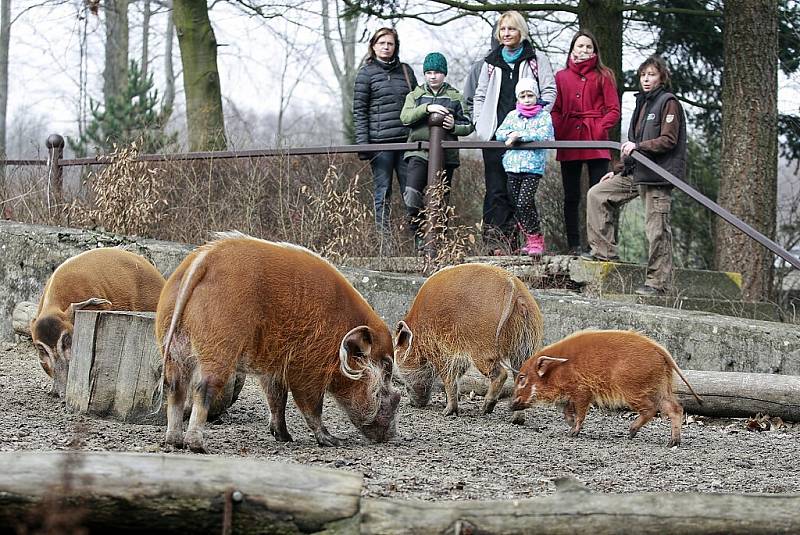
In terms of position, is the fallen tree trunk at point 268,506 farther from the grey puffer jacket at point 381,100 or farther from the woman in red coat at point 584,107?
the grey puffer jacket at point 381,100

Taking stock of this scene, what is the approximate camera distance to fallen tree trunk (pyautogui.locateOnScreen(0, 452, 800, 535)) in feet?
10.00

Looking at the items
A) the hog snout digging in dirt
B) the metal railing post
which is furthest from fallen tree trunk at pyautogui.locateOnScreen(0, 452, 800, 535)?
the metal railing post

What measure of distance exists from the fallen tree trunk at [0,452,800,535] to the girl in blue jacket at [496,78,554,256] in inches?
235

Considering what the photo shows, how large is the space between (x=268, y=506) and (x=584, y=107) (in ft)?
23.0

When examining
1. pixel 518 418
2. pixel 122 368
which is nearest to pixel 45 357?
pixel 122 368

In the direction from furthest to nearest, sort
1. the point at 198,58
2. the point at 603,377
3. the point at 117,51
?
the point at 117,51, the point at 198,58, the point at 603,377

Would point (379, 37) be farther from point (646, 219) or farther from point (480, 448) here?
point (480, 448)

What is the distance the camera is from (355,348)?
5.46 m

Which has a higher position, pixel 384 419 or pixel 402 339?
pixel 402 339

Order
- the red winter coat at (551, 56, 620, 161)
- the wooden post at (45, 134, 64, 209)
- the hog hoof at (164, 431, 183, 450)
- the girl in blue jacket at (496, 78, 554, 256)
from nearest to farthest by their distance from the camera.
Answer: the hog hoof at (164, 431, 183, 450) → the girl in blue jacket at (496, 78, 554, 256) → the red winter coat at (551, 56, 620, 161) → the wooden post at (45, 134, 64, 209)

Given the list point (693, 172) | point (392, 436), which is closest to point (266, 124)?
point (693, 172)

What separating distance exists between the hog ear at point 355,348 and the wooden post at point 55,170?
7.25m

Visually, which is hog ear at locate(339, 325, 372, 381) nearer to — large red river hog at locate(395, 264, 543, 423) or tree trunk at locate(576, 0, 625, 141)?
large red river hog at locate(395, 264, 543, 423)

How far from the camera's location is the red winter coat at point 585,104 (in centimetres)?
938
